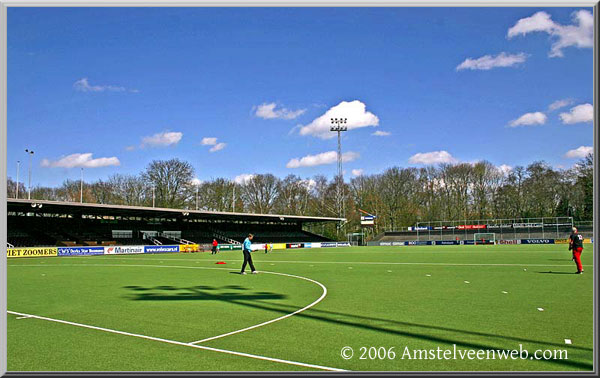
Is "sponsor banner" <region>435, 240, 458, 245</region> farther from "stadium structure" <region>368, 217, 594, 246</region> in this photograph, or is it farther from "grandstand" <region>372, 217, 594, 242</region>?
Result: "grandstand" <region>372, 217, 594, 242</region>

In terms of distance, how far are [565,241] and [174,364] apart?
238 ft

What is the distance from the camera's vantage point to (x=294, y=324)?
30.7 feet

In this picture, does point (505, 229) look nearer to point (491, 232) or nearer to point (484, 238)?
point (491, 232)

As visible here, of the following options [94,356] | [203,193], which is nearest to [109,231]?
[203,193]

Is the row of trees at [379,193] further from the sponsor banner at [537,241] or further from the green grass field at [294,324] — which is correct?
→ the green grass field at [294,324]

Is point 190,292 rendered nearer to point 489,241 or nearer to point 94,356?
point 94,356

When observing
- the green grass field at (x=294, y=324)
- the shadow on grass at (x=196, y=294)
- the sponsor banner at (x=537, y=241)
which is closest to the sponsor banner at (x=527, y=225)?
the sponsor banner at (x=537, y=241)

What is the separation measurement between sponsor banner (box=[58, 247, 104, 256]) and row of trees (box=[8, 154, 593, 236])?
35.3 metres

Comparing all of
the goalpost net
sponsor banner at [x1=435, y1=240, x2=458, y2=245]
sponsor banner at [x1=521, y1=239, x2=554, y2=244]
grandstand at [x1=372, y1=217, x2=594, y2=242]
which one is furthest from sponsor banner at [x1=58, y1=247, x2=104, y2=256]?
sponsor banner at [x1=521, y1=239, x2=554, y2=244]

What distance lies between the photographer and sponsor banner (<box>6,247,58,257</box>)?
39625mm

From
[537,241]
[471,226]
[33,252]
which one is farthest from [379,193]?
[33,252]

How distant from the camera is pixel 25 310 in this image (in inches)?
459

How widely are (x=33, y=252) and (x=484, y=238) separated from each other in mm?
64544

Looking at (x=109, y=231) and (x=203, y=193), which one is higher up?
(x=203, y=193)
